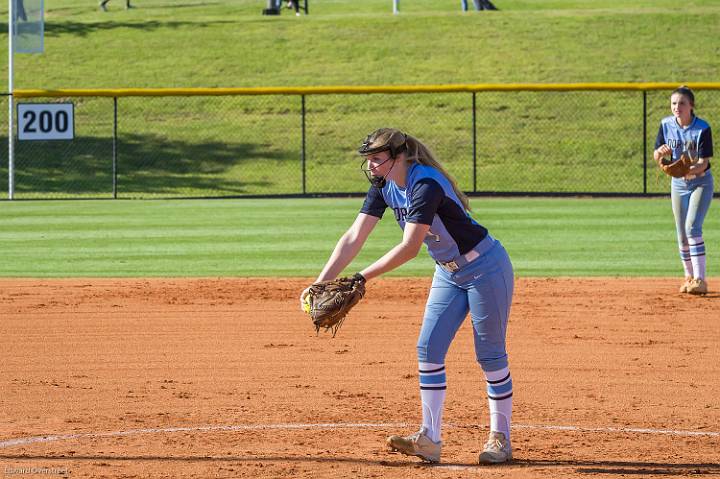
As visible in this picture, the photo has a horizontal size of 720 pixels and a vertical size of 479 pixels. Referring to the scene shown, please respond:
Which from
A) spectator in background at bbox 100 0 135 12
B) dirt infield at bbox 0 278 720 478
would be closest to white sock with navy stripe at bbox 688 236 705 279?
dirt infield at bbox 0 278 720 478

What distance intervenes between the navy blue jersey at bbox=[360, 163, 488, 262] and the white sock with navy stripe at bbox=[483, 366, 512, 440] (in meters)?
0.75

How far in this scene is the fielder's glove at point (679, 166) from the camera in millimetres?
11359

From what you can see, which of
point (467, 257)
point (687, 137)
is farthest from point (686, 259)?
point (467, 257)

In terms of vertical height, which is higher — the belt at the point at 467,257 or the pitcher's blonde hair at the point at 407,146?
the pitcher's blonde hair at the point at 407,146

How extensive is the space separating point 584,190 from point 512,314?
1555 centimetres

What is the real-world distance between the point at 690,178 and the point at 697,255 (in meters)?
0.85

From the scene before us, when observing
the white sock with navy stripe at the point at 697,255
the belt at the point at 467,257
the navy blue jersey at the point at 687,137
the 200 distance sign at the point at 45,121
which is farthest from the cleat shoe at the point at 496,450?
the 200 distance sign at the point at 45,121

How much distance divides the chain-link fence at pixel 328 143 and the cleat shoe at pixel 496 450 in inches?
784

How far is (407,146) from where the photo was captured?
19.9 ft

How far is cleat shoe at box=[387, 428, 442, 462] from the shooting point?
629 centimetres

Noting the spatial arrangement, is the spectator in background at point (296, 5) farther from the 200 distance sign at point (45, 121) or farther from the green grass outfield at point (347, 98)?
the 200 distance sign at point (45, 121)

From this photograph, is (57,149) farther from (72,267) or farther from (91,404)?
(91,404)

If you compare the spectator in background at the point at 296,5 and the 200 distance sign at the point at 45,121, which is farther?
the spectator in background at the point at 296,5

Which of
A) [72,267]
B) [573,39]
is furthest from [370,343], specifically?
[573,39]
